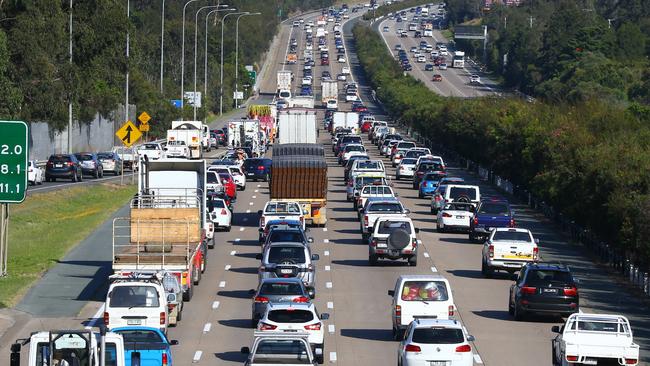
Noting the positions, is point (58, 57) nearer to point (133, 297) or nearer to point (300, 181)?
point (300, 181)

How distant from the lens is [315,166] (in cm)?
5609

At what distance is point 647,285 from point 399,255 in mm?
7924

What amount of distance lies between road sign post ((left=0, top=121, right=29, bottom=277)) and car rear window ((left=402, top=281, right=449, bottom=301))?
954cm

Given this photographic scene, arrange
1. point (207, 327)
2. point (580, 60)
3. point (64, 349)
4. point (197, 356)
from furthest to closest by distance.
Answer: point (580, 60) < point (207, 327) < point (197, 356) < point (64, 349)

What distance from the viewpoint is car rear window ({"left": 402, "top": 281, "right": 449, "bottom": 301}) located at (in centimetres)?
3209

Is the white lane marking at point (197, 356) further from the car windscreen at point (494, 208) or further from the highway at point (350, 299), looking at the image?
the car windscreen at point (494, 208)

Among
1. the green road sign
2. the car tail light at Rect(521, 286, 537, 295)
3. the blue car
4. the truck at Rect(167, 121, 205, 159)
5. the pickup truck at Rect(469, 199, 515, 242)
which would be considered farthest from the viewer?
the truck at Rect(167, 121, 205, 159)

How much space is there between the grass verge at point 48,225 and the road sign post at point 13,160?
3.74 m

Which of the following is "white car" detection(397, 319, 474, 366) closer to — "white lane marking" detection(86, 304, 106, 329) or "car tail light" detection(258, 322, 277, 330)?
"car tail light" detection(258, 322, 277, 330)

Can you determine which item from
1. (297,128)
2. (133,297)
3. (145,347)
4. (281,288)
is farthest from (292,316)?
(297,128)

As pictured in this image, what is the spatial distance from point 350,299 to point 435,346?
12681 mm

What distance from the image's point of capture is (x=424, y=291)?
1268 inches

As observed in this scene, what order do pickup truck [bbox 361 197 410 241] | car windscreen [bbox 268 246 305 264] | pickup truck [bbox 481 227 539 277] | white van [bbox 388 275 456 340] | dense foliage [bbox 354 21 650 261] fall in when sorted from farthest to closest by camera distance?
pickup truck [bbox 361 197 410 241], dense foliage [bbox 354 21 650 261], pickup truck [bbox 481 227 539 277], car windscreen [bbox 268 246 305 264], white van [bbox 388 275 456 340]

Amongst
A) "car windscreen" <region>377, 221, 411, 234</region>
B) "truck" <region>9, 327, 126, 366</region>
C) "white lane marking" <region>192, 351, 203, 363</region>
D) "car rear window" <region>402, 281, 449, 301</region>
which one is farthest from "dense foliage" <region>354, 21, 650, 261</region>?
"truck" <region>9, 327, 126, 366</region>
